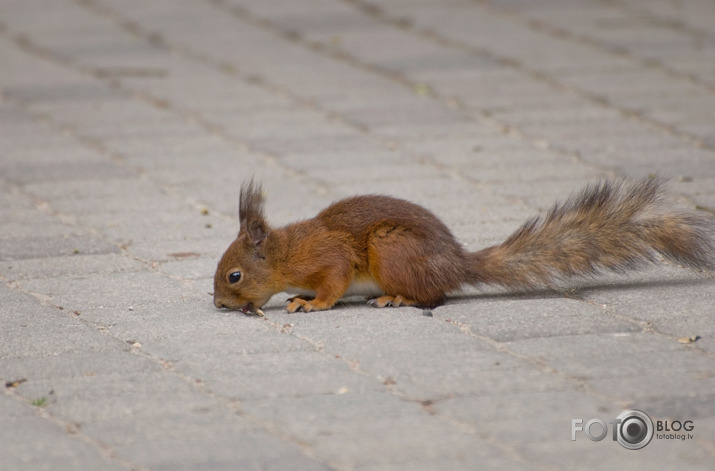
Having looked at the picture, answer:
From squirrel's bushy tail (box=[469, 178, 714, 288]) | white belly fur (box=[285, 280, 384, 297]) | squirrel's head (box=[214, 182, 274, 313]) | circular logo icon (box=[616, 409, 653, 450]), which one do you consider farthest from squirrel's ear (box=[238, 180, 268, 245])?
circular logo icon (box=[616, 409, 653, 450])

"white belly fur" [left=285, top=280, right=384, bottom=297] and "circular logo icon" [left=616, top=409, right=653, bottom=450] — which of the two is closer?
"circular logo icon" [left=616, top=409, right=653, bottom=450]

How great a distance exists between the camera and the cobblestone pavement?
369cm

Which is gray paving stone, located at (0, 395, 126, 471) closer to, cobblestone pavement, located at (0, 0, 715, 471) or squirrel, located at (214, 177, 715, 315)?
cobblestone pavement, located at (0, 0, 715, 471)

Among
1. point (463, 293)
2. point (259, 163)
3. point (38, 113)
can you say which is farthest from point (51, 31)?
point (463, 293)

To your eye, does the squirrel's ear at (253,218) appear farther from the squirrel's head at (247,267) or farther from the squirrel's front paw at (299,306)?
the squirrel's front paw at (299,306)

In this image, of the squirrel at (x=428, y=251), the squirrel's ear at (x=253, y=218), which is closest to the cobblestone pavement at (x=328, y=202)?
the squirrel at (x=428, y=251)

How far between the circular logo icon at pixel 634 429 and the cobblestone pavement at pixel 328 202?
0.13ft

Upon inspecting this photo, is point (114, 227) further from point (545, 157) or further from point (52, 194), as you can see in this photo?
point (545, 157)

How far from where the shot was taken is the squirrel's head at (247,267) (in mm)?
5082

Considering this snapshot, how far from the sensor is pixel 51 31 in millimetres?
12000

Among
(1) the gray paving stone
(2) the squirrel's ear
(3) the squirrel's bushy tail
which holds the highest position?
(3) the squirrel's bushy tail

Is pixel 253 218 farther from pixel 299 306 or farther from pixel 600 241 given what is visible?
pixel 600 241

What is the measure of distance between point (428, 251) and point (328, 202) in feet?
6.67

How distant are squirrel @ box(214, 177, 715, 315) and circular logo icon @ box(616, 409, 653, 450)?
1.44 metres
